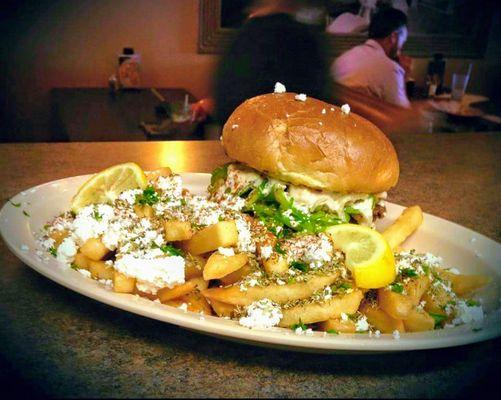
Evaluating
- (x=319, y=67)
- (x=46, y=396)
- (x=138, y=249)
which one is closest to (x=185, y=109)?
(x=319, y=67)

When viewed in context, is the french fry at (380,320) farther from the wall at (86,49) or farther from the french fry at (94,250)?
the wall at (86,49)

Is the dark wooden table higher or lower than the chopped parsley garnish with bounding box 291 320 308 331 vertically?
lower

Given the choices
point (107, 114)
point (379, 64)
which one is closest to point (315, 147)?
point (107, 114)

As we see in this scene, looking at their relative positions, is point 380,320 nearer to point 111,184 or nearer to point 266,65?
point 111,184

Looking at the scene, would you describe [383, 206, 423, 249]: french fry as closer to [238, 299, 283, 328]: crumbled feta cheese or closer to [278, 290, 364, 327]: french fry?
[278, 290, 364, 327]: french fry

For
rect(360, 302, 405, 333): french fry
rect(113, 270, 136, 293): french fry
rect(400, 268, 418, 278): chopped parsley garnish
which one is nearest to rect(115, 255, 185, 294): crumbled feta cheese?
rect(113, 270, 136, 293): french fry
